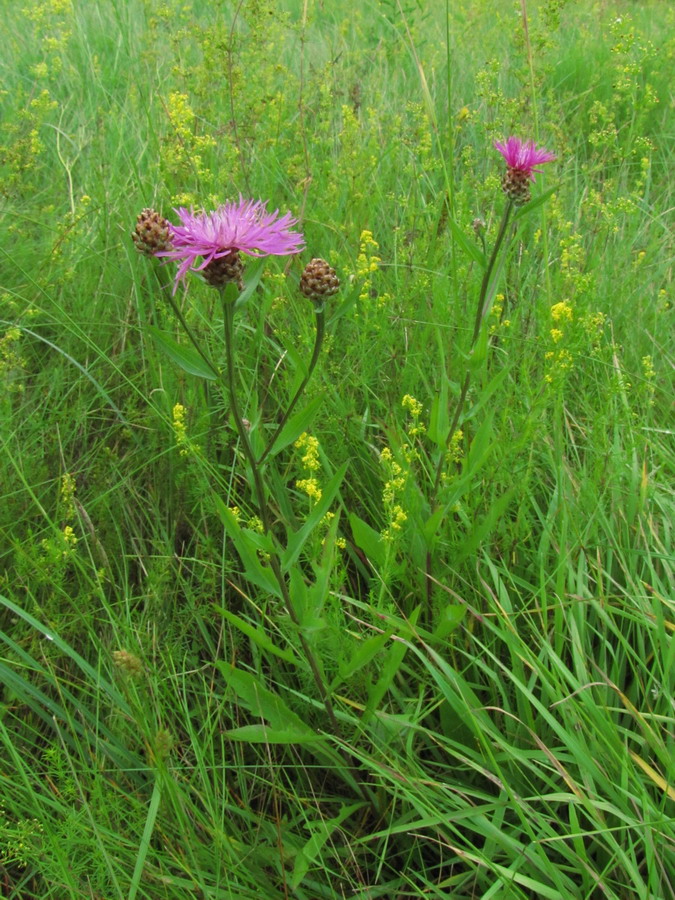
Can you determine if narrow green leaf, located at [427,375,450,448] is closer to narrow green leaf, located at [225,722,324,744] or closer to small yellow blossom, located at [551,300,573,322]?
small yellow blossom, located at [551,300,573,322]

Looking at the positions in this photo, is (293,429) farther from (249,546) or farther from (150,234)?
(150,234)

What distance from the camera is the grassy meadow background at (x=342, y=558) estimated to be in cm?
135

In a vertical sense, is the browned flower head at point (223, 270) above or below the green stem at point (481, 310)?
above

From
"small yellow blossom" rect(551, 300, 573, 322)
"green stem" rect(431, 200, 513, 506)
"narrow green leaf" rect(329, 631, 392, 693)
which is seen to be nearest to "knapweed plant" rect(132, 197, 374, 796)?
"narrow green leaf" rect(329, 631, 392, 693)

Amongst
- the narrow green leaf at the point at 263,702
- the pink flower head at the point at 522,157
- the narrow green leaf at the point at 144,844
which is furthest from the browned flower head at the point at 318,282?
the narrow green leaf at the point at 144,844

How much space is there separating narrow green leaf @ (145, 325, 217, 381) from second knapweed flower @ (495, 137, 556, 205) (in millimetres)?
735

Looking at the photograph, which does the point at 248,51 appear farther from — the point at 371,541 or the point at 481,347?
the point at 371,541

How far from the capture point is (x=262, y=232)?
1.20 metres

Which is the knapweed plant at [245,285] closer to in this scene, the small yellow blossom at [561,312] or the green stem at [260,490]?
the green stem at [260,490]

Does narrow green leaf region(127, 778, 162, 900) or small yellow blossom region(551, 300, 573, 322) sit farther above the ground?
small yellow blossom region(551, 300, 573, 322)

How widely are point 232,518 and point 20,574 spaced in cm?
77

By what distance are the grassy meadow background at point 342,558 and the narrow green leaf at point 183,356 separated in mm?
30

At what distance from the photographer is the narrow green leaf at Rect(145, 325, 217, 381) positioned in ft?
3.78

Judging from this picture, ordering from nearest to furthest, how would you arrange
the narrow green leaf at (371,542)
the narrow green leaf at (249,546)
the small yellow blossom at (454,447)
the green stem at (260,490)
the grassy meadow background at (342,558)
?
the green stem at (260,490), the narrow green leaf at (249,546), the grassy meadow background at (342,558), the narrow green leaf at (371,542), the small yellow blossom at (454,447)
